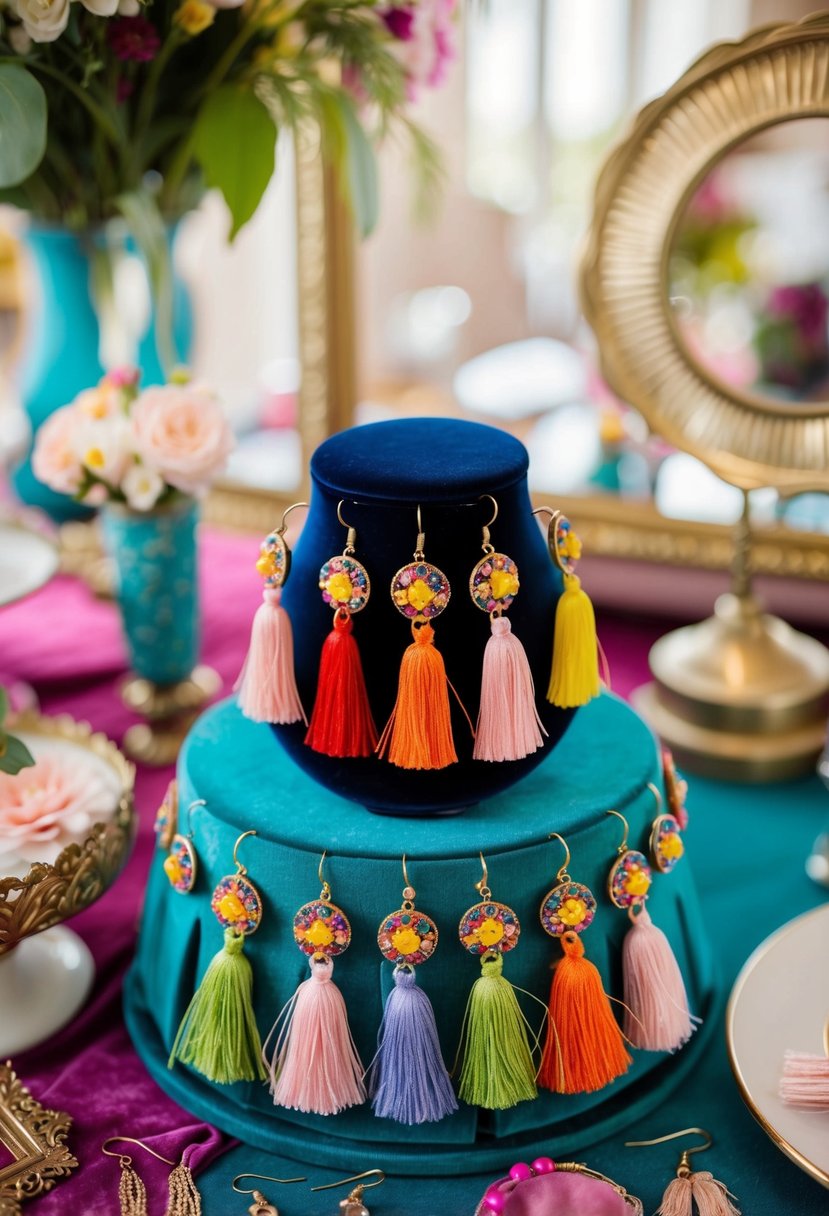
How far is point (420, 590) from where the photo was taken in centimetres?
71

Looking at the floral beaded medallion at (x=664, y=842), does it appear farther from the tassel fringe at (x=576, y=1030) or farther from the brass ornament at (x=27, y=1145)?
the brass ornament at (x=27, y=1145)

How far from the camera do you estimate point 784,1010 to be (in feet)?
2.62

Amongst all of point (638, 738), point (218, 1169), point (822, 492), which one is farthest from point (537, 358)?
point (218, 1169)

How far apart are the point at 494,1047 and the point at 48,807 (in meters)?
0.33

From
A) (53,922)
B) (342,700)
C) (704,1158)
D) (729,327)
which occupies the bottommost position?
(704,1158)

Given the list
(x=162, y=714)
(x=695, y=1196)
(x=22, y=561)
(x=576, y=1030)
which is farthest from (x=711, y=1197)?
(x=22, y=561)

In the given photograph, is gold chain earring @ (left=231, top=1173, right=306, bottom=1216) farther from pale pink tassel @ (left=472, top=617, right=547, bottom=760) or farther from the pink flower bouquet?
the pink flower bouquet

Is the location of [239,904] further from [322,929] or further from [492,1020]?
[492,1020]

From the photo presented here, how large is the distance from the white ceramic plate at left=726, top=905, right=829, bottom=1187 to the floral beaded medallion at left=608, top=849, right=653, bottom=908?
10 cm

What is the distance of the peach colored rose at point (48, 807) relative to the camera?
0.83 m

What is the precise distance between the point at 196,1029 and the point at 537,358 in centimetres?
78

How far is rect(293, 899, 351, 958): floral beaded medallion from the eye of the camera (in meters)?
0.74

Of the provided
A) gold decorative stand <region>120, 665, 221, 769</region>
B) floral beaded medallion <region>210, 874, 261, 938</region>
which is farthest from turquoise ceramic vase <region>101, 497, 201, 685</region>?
floral beaded medallion <region>210, 874, 261, 938</region>

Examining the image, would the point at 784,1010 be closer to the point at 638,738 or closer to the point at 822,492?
the point at 638,738
